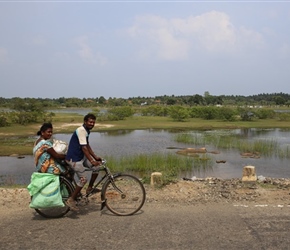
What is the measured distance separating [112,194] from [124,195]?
225mm

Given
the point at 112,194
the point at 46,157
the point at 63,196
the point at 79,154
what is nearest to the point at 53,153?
the point at 46,157

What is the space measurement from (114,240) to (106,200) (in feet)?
4.07

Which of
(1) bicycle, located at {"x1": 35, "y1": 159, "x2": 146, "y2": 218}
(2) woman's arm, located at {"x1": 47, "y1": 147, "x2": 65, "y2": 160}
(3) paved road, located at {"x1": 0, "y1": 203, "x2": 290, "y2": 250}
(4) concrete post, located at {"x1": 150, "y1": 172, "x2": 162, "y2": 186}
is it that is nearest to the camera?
(3) paved road, located at {"x1": 0, "y1": 203, "x2": 290, "y2": 250}

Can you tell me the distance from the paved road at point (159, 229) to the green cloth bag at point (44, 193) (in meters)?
0.29

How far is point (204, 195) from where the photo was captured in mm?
6633

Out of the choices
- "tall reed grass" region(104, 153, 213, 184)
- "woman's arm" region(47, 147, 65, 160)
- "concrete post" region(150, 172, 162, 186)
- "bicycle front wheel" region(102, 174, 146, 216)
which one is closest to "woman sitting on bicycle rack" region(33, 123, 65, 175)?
"woman's arm" region(47, 147, 65, 160)

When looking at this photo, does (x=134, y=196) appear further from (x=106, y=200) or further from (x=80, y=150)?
(x=80, y=150)

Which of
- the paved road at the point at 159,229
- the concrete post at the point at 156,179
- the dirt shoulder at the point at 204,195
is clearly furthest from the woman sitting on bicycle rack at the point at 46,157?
the concrete post at the point at 156,179

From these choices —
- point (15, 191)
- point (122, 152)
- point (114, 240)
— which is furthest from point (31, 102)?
point (114, 240)

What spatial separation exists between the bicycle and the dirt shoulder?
1.75 ft

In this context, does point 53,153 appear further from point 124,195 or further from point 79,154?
point 124,195

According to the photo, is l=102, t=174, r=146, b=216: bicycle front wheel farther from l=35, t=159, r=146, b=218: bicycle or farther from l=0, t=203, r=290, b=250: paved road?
l=0, t=203, r=290, b=250: paved road

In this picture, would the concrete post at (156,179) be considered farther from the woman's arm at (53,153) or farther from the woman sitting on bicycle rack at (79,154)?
the woman's arm at (53,153)

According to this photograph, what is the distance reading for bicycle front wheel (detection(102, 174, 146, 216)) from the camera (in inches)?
220
